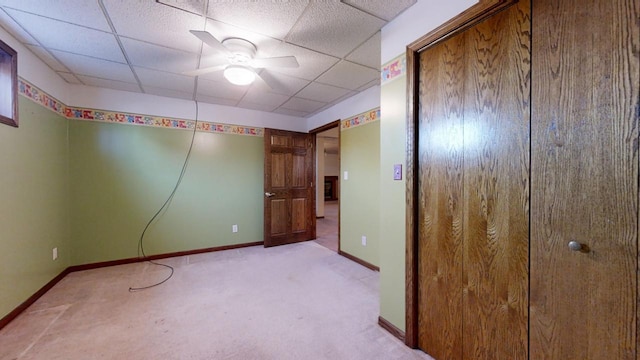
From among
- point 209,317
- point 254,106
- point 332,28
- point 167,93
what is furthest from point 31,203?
point 332,28

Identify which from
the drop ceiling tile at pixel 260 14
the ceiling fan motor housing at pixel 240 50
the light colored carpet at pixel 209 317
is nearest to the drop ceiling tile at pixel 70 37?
the ceiling fan motor housing at pixel 240 50

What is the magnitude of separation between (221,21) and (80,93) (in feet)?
8.42

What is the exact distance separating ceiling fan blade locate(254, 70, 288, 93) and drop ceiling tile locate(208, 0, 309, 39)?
73cm

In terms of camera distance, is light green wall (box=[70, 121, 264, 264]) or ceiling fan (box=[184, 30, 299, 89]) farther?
light green wall (box=[70, 121, 264, 264])

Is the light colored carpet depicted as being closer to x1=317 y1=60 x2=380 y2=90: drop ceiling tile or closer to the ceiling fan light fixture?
the ceiling fan light fixture

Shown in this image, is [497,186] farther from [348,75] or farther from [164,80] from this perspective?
[164,80]

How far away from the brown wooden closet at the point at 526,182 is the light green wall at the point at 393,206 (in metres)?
0.10

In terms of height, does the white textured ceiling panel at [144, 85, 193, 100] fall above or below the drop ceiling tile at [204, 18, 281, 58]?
above

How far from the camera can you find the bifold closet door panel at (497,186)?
1129mm

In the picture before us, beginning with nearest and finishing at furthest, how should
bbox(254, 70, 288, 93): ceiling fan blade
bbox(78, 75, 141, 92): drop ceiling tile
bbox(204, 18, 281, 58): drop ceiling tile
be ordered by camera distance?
bbox(204, 18, 281, 58): drop ceiling tile → bbox(254, 70, 288, 93): ceiling fan blade → bbox(78, 75, 141, 92): drop ceiling tile

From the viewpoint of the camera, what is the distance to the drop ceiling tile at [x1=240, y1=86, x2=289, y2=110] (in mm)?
3188

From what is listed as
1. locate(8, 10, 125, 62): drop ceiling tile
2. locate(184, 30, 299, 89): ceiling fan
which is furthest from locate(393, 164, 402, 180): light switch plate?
locate(8, 10, 125, 62): drop ceiling tile

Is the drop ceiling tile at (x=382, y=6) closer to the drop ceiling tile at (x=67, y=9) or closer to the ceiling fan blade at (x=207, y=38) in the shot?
the ceiling fan blade at (x=207, y=38)

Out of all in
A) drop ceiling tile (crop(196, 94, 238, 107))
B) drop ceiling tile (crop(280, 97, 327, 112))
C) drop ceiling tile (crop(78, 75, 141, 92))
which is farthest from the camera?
drop ceiling tile (crop(280, 97, 327, 112))
